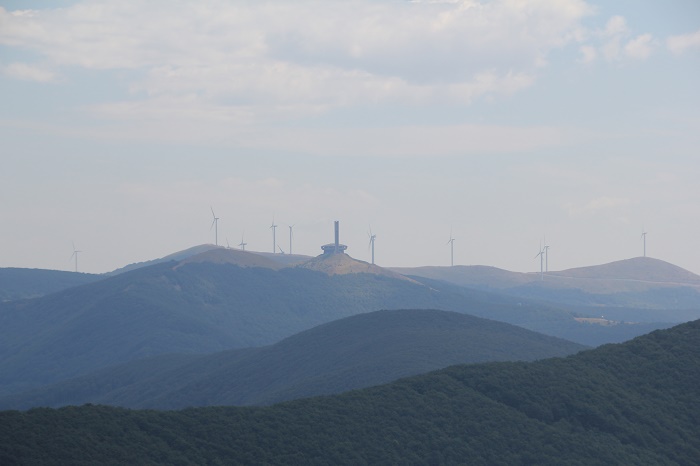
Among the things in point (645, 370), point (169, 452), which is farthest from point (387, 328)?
point (169, 452)

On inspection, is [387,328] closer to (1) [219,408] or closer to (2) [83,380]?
(2) [83,380]

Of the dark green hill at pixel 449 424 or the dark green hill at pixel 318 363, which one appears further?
the dark green hill at pixel 318 363

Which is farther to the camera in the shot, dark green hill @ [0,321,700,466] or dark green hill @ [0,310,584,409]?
dark green hill @ [0,310,584,409]

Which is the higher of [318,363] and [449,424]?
[449,424]
